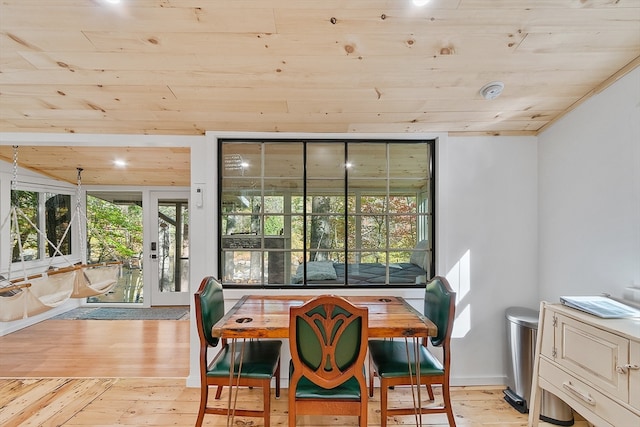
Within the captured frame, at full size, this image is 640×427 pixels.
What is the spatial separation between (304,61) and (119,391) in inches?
114

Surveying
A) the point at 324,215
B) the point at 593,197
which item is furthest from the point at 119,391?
the point at 593,197

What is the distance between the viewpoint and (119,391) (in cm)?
248

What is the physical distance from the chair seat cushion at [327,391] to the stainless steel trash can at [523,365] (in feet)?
4.70

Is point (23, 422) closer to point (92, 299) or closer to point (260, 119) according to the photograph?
point (260, 119)

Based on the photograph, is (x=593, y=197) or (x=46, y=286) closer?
(x=593, y=197)

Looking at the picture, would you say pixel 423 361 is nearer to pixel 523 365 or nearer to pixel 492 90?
pixel 523 365

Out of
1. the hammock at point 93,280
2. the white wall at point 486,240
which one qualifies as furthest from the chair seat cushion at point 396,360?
the hammock at point 93,280

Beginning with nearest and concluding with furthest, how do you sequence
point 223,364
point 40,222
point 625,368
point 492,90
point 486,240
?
1. point 625,368
2. point 223,364
3. point 492,90
4. point 486,240
5. point 40,222

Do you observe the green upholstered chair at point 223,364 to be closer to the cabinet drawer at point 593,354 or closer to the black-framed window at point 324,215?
the black-framed window at point 324,215

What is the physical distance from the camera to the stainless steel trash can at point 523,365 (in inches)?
83.1

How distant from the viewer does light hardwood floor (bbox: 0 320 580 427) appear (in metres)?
2.12

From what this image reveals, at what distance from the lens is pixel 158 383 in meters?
2.61

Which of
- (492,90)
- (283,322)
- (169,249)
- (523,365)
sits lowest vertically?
(523,365)

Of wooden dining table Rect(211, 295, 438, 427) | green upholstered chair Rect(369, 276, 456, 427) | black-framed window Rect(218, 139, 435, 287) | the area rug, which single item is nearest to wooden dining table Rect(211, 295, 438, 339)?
wooden dining table Rect(211, 295, 438, 427)
